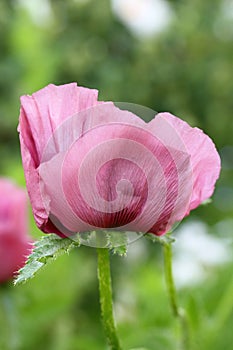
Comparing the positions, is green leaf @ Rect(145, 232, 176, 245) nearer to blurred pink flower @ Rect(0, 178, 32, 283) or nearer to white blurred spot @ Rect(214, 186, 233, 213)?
blurred pink flower @ Rect(0, 178, 32, 283)

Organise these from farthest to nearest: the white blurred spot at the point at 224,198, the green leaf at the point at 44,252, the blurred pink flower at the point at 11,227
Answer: the white blurred spot at the point at 224,198
the blurred pink flower at the point at 11,227
the green leaf at the point at 44,252

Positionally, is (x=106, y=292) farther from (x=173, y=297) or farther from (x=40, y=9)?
(x=40, y=9)

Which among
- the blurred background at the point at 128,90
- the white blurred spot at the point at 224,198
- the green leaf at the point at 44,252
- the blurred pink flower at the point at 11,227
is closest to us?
the green leaf at the point at 44,252

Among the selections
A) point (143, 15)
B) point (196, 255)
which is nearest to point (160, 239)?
point (196, 255)

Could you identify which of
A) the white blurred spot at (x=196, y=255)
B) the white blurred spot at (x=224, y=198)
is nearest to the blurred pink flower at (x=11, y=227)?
the white blurred spot at (x=196, y=255)

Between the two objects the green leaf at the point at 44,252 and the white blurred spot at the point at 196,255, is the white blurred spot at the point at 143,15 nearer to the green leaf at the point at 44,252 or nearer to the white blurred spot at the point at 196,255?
the white blurred spot at the point at 196,255

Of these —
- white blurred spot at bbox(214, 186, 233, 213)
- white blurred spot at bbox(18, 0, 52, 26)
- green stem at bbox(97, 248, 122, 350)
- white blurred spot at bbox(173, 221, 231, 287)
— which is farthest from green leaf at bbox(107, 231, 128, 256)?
white blurred spot at bbox(18, 0, 52, 26)

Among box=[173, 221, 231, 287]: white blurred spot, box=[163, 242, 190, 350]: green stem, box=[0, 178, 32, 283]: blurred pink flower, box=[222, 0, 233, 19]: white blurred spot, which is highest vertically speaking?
box=[163, 242, 190, 350]: green stem
